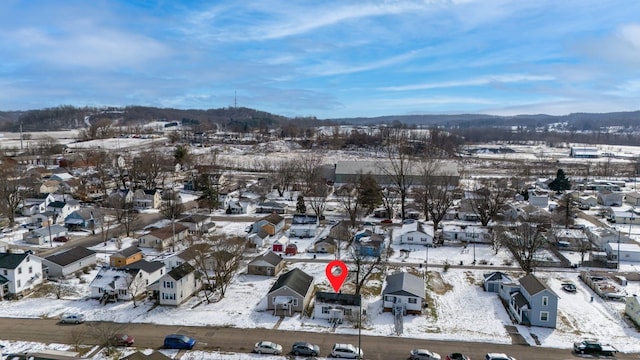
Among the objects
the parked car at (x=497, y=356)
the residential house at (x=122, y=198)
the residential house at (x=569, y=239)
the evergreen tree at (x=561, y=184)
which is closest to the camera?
the parked car at (x=497, y=356)

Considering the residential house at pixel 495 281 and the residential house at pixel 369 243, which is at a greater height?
the residential house at pixel 369 243

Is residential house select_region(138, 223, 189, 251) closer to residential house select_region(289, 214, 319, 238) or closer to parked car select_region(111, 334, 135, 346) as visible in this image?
A: residential house select_region(289, 214, 319, 238)

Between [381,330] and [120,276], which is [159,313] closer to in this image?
[120,276]

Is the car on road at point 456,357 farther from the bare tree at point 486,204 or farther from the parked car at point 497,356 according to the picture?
the bare tree at point 486,204

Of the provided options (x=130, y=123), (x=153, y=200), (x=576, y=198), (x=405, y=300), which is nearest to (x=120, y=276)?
(x=405, y=300)

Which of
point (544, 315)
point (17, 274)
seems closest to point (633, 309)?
A: point (544, 315)

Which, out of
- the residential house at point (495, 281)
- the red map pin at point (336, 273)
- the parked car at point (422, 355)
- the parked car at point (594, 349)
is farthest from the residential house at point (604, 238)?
the parked car at point (422, 355)

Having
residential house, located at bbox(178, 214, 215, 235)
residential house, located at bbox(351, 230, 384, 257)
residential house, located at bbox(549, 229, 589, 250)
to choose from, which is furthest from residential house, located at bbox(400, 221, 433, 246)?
residential house, located at bbox(178, 214, 215, 235)
